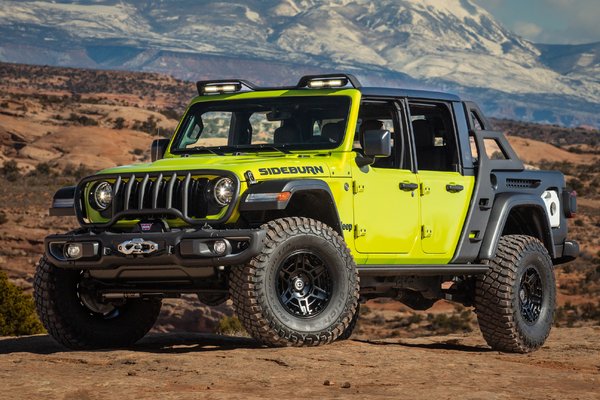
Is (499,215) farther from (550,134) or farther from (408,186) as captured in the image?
(550,134)

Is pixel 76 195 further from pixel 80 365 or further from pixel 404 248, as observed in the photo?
pixel 404 248

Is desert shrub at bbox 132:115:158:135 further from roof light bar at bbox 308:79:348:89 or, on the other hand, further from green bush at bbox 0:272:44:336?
roof light bar at bbox 308:79:348:89

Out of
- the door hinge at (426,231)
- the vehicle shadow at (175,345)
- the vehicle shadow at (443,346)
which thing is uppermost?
the door hinge at (426,231)

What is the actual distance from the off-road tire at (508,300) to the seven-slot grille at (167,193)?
Answer: 3250mm

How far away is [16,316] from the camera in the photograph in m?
19.4

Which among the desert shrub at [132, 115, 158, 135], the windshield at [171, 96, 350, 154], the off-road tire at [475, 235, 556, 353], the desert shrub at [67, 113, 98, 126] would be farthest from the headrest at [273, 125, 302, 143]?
the desert shrub at [67, 113, 98, 126]

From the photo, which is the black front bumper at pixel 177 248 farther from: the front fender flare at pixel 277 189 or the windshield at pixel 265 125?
the windshield at pixel 265 125

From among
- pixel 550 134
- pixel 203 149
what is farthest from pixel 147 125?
pixel 203 149

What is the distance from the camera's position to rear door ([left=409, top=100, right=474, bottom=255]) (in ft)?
34.7

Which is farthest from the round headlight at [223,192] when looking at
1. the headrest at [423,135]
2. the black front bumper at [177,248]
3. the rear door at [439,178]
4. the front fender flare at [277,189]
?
the headrest at [423,135]

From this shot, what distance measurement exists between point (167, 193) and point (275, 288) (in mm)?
1072

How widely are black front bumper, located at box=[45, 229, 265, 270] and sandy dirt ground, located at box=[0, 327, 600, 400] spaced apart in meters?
0.69

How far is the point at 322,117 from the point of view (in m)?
10.3

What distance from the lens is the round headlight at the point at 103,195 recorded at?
963 centimetres
